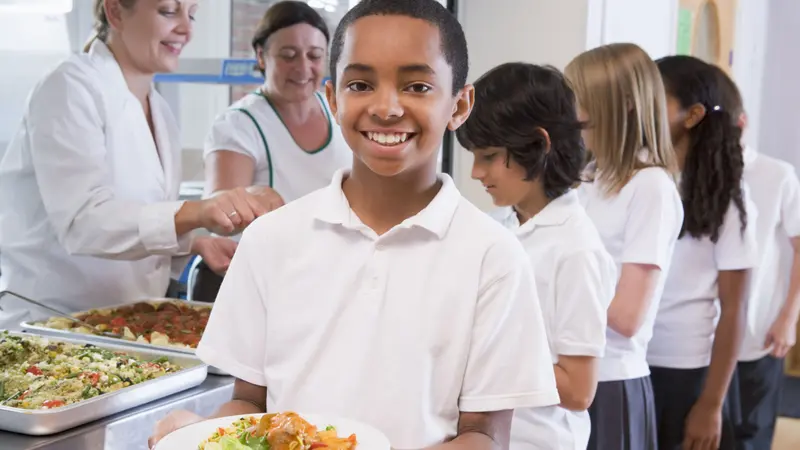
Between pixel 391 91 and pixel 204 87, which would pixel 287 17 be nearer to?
pixel 204 87

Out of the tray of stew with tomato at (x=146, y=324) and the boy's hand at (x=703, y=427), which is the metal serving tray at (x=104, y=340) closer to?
the tray of stew with tomato at (x=146, y=324)

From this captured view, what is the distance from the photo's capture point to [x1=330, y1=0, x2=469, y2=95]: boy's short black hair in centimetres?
101

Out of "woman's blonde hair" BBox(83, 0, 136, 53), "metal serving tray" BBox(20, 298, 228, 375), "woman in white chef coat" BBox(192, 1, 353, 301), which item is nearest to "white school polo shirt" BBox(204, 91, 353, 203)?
"woman in white chef coat" BBox(192, 1, 353, 301)

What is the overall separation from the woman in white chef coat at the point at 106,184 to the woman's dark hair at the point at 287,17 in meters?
0.33

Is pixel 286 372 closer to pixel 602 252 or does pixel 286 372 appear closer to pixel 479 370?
pixel 479 370

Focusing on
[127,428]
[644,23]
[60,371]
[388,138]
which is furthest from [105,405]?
[644,23]

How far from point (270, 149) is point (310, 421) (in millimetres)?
1432

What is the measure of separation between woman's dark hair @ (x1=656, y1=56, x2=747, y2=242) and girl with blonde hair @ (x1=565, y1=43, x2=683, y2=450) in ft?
0.96

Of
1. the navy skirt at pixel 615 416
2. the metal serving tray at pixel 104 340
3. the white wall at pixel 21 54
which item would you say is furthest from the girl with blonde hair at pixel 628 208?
the white wall at pixel 21 54

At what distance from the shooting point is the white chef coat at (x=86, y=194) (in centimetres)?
174

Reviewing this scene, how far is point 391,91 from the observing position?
98 cm

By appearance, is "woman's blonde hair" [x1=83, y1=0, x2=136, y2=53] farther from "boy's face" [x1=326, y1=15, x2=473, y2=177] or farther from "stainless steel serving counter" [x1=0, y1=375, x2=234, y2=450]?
"boy's face" [x1=326, y1=15, x2=473, y2=177]

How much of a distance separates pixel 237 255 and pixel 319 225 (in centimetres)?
10

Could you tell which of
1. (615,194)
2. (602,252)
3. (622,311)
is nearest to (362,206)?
(602,252)
